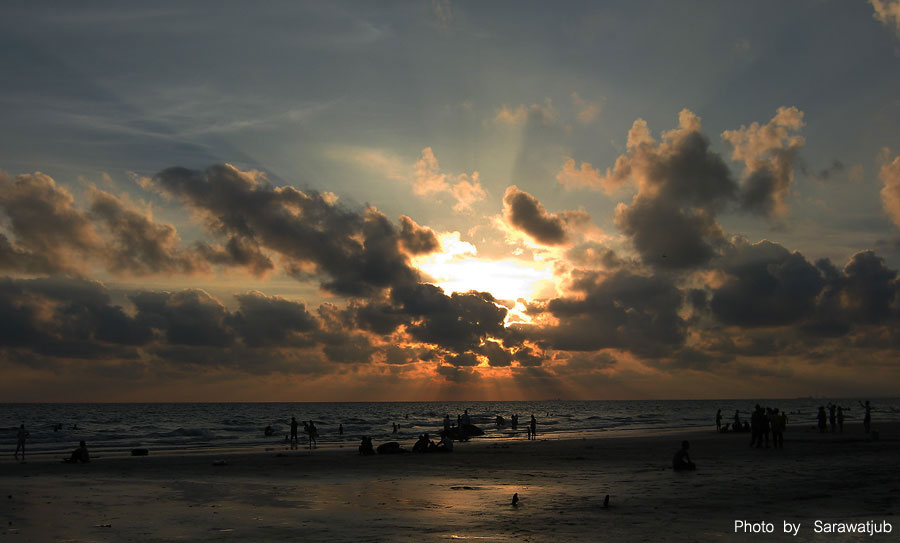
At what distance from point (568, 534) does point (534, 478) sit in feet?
39.2

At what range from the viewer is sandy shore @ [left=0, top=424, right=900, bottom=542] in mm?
15102

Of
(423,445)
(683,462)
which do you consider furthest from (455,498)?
(423,445)

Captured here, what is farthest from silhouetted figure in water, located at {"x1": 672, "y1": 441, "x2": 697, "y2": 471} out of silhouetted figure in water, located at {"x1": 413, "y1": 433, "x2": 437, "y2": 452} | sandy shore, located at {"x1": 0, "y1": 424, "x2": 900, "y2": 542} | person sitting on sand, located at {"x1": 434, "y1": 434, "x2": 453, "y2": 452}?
silhouetted figure in water, located at {"x1": 413, "y1": 433, "x2": 437, "y2": 452}

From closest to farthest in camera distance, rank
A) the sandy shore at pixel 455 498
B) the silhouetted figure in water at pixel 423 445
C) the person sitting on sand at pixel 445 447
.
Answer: the sandy shore at pixel 455 498 < the silhouetted figure in water at pixel 423 445 < the person sitting on sand at pixel 445 447

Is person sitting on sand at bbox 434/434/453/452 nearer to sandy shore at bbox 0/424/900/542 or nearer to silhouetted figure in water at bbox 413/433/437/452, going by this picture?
silhouetted figure in water at bbox 413/433/437/452

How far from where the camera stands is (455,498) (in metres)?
20.6

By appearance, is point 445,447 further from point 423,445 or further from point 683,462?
point 683,462

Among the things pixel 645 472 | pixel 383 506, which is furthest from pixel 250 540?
pixel 645 472

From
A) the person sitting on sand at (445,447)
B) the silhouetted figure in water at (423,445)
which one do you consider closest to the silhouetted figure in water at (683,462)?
the person sitting on sand at (445,447)

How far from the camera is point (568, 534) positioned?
14.3 meters

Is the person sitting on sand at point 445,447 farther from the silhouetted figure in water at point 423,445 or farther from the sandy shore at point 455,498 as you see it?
the sandy shore at point 455,498

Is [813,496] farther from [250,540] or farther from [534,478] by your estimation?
[250,540]

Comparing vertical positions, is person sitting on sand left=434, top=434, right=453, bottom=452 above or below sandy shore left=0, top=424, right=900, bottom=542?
below

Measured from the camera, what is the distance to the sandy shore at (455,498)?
49.5 feet
